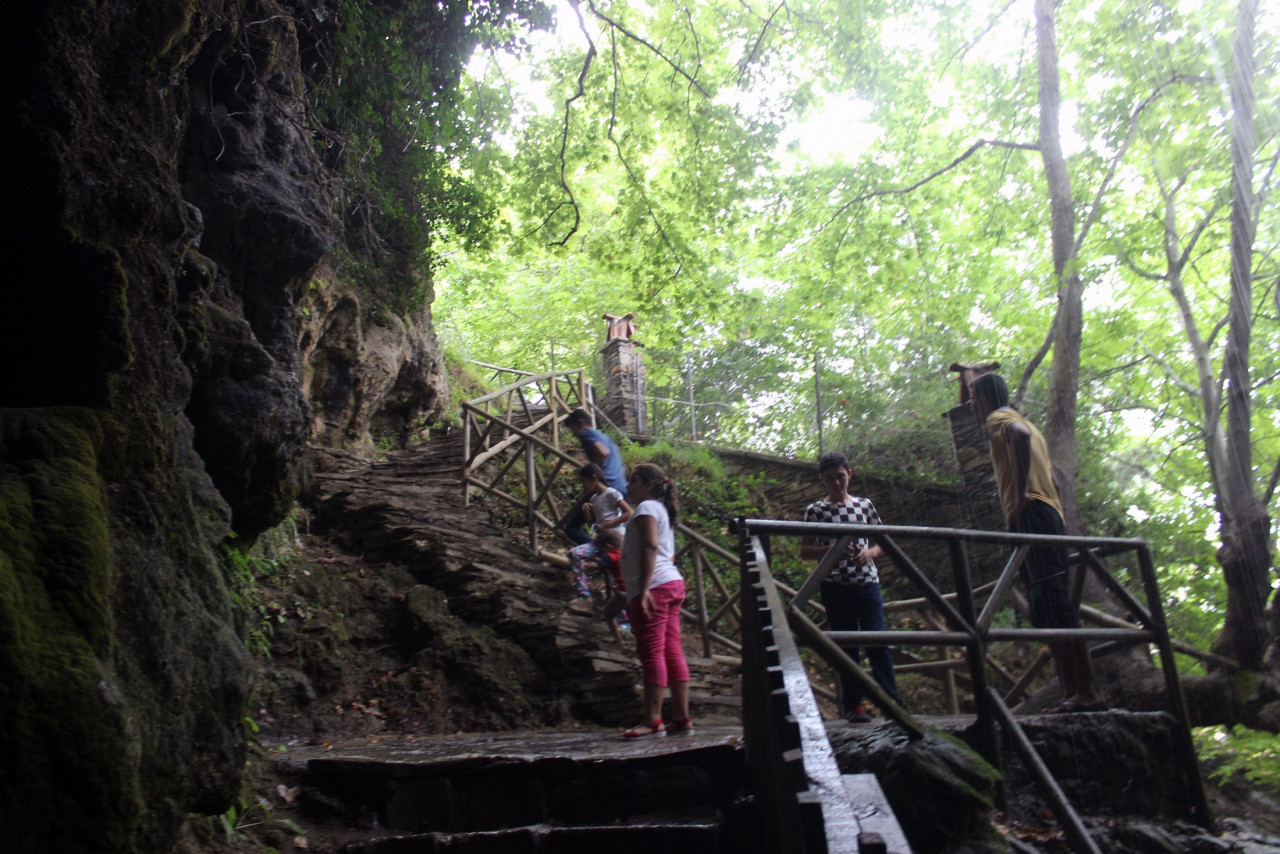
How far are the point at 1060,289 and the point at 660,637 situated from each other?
6.19m

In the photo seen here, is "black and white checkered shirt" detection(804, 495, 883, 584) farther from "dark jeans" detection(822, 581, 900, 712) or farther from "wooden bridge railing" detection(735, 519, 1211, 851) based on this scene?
"wooden bridge railing" detection(735, 519, 1211, 851)

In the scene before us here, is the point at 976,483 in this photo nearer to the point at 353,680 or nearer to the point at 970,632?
the point at 970,632

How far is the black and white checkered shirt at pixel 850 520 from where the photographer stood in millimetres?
4164

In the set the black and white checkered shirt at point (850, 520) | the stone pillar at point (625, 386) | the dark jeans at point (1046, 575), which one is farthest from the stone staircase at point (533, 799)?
the stone pillar at point (625, 386)

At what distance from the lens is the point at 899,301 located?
14609mm

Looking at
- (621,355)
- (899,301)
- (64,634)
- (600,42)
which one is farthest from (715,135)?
(64,634)

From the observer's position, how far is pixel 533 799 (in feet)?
10.7

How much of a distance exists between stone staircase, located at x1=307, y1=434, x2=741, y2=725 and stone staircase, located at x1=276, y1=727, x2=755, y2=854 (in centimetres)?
197

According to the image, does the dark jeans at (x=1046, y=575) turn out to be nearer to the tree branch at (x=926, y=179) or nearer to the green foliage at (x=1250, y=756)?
the green foliage at (x=1250, y=756)

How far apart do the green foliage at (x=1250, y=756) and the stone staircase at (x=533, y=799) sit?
419cm

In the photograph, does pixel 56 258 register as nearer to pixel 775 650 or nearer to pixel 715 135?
pixel 775 650

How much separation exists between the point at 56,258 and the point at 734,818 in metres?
2.81

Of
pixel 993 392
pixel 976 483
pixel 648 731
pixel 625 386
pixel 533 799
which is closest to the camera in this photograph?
pixel 533 799

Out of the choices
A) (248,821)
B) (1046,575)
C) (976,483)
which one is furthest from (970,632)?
(976,483)
